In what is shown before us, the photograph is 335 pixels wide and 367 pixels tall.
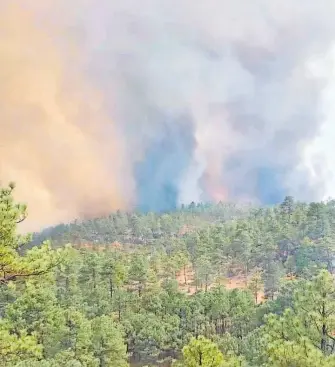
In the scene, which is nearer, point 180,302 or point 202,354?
point 202,354

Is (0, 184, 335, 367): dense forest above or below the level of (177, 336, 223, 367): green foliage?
above

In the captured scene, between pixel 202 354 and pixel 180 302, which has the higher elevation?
pixel 180 302

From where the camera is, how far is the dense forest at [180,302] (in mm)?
11984

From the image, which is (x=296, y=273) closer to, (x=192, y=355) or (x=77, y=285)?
(x=77, y=285)

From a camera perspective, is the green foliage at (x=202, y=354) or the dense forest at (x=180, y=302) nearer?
the dense forest at (x=180, y=302)

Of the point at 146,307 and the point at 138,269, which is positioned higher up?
the point at 138,269

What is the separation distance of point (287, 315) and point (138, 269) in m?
33.8

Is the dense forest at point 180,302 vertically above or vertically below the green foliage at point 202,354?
above

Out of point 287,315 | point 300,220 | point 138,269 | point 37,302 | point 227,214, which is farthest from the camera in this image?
point 227,214

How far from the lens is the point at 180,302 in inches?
1512

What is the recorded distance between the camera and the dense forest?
12.0 metres

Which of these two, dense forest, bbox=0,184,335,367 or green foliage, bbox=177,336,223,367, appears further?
green foliage, bbox=177,336,223,367

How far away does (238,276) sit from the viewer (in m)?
67.1

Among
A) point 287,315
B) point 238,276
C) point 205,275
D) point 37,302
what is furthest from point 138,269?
point 287,315
